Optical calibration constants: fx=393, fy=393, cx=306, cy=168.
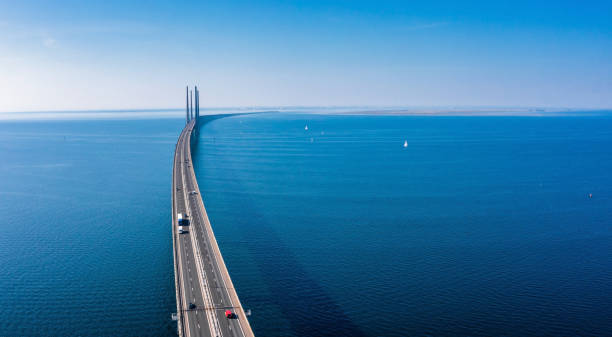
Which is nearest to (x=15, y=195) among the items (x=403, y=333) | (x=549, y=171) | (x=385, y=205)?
(x=385, y=205)

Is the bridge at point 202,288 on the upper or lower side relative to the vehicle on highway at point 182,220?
lower

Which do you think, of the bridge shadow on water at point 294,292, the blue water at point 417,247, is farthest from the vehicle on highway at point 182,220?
the bridge shadow on water at point 294,292

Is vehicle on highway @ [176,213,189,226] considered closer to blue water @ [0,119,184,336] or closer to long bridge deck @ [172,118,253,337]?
long bridge deck @ [172,118,253,337]

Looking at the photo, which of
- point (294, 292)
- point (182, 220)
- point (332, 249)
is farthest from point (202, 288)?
point (332, 249)

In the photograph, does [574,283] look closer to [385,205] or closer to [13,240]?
[385,205]

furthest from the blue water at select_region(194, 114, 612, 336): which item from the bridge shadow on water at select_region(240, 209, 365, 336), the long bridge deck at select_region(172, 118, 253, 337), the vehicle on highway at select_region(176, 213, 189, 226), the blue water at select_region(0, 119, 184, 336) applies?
the blue water at select_region(0, 119, 184, 336)

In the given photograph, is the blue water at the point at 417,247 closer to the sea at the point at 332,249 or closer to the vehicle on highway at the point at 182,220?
the sea at the point at 332,249
